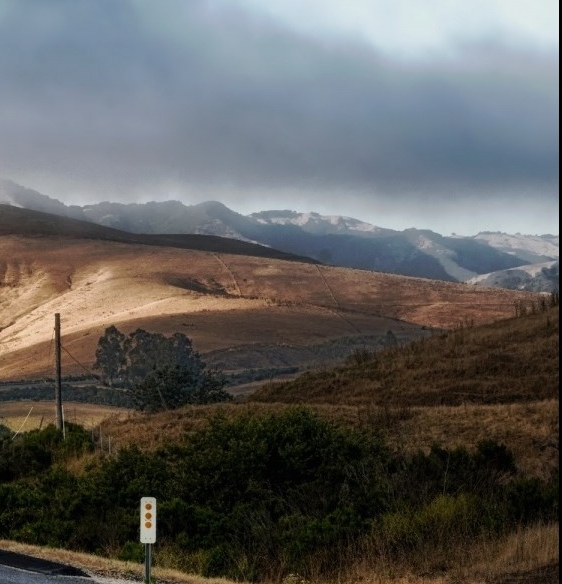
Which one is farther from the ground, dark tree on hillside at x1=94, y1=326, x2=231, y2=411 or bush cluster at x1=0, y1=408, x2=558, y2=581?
bush cluster at x1=0, y1=408, x2=558, y2=581

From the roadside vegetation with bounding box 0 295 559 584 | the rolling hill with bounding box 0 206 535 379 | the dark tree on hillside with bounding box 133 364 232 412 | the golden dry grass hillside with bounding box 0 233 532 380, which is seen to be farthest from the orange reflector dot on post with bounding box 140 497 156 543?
the golden dry grass hillside with bounding box 0 233 532 380

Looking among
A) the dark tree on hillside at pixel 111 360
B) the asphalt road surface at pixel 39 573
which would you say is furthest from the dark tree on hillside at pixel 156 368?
the asphalt road surface at pixel 39 573

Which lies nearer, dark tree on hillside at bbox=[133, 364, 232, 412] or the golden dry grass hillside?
dark tree on hillside at bbox=[133, 364, 232, 412]

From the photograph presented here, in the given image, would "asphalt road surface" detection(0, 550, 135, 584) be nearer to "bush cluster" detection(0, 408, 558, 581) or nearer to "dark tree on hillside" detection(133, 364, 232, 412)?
"bush cluster" detection(0, 408, 558, 581)

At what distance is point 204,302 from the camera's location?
127m

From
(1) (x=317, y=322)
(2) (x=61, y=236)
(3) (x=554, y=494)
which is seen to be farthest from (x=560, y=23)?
A: (2) (x=61, y=236)

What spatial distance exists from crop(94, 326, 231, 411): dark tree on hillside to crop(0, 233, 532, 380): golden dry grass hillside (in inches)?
363

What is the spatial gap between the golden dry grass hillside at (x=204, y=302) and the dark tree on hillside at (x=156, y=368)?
9228mm

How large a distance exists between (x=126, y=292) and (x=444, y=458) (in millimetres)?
121957

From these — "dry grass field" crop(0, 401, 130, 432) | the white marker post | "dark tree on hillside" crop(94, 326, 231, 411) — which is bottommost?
"dry grass field" crop(0, 401, 130, 432)

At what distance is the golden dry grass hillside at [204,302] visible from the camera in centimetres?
10719

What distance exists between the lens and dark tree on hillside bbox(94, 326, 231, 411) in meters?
48.3

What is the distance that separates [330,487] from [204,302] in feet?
347

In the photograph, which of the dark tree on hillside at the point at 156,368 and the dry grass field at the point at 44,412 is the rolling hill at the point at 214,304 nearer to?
the dark tree on hillside at the point at 156,368
